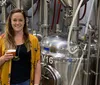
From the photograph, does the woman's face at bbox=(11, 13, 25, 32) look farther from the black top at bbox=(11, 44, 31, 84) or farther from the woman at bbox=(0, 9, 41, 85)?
the black top at bbox=(11, 44, 31, 84)

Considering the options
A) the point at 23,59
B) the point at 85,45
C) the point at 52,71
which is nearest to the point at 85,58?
the point at 85,45

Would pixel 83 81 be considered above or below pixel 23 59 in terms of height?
below

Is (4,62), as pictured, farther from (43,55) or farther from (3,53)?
(43,55)

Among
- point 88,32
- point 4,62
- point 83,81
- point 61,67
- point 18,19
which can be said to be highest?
point 18,19

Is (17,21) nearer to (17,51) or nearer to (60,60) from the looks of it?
(17,51)

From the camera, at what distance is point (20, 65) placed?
1376 mm

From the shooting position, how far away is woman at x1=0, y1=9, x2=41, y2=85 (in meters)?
1.36

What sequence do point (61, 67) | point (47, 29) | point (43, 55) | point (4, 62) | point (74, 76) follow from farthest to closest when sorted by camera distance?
point (47, 29)
point (43, 55)
point (61, 67)
point (74, 76)
point (4, 62)

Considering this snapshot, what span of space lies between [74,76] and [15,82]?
504 millimetres

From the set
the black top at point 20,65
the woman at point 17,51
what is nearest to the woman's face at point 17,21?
the woman at point 17,51

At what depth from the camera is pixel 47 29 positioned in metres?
2.21

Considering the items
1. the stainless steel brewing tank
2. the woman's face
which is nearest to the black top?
the woman's face

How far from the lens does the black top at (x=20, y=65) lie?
1359 millimetres

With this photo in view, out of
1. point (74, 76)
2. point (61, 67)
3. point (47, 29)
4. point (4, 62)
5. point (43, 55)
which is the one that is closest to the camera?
point (4, 62)
